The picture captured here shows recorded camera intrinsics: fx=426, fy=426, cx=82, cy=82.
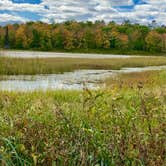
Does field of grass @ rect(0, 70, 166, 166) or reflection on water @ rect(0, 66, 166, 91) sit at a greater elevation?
field of grass @ rect(0, 70, 166, 166)

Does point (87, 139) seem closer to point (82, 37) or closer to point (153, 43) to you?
point (82, 37)

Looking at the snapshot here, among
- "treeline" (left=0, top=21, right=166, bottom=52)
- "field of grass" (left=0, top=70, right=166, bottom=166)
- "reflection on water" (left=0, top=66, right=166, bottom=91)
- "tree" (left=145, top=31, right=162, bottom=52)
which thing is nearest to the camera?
"field of grass" (left=0, top=70, right=166, bottom=166)

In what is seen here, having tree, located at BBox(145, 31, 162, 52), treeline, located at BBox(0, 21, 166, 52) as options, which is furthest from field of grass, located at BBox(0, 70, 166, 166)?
tree, located at BBox(145, 31, 162, 52)

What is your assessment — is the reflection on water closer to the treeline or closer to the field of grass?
the field of grass

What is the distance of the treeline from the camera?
89831mm

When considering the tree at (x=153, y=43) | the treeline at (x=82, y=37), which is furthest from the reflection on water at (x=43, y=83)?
the tree at (x=153, y=43)

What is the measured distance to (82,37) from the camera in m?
102

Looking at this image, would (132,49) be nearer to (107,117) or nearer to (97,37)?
(97,37)

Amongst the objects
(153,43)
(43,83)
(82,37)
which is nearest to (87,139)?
(43,83)

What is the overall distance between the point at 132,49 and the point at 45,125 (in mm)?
105003

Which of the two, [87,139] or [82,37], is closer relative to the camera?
[87,139]

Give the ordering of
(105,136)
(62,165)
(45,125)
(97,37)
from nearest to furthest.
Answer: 1. (62,165)
2. (105,136)
3. (45,125)
4. (97,37)

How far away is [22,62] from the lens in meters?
27.7

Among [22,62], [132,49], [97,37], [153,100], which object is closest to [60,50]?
[97,37]
